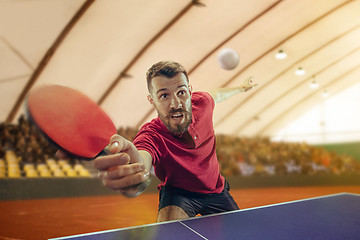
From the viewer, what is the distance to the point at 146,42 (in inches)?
315

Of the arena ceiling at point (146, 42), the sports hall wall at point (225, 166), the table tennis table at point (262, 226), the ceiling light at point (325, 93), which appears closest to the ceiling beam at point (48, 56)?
the arena ceiling at point (146, 42)

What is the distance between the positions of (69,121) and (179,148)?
790 mm

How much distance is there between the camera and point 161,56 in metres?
8.54

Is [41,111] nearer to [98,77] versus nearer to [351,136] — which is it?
[98,77]

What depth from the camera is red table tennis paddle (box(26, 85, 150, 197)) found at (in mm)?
1485

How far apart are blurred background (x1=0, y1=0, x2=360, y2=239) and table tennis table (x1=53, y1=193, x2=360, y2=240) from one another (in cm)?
215

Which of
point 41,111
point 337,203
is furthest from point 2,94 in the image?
point 337,203

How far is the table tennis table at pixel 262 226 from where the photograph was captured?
56.5 inches

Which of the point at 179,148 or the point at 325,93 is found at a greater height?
the point at 325,93

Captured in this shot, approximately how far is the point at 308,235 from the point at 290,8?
7.96m

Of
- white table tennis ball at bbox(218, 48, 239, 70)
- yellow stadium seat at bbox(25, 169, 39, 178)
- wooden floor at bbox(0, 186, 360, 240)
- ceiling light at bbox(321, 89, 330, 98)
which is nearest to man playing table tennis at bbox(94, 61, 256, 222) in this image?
wooden floor at bbox(0, 186, 360, 240)

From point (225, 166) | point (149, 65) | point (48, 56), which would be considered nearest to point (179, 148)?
point (48, 56)

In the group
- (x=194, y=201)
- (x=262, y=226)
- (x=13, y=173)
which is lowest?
(x=262, y=226)

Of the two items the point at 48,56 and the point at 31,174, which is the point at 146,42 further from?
the point at 31,174
